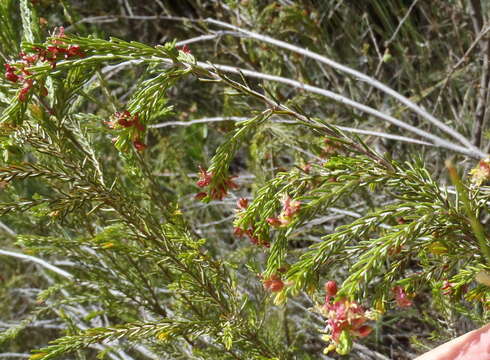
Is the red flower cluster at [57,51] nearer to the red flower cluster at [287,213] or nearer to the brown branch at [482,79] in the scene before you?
the red flower cluster at [287,213]

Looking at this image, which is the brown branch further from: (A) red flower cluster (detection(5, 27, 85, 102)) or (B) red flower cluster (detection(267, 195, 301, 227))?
(A) red flower cluster (detection(5, 27, 85, 102))

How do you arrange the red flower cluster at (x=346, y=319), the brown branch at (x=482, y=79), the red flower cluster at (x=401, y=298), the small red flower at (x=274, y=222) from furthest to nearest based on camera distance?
→ the brown branch at (x=482, y=79), the red flower cluster at (x=401, y=298), the small red flower at (x=274, y=222), the red flower cluster at (x=346, y=319)

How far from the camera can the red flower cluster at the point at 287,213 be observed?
2.67 ft

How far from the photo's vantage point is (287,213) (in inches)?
32.2

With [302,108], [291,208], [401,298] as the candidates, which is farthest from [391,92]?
[291,208]

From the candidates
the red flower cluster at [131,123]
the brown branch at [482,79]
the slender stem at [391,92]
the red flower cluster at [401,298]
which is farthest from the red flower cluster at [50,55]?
the brown branch at [482,79]


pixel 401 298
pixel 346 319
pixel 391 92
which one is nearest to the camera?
pixel 346 319

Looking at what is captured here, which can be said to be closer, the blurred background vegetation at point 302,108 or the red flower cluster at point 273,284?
the red flower cluster at point 273,284

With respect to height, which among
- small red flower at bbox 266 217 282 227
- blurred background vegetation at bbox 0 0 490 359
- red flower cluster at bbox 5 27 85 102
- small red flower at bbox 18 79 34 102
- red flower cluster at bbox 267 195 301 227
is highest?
red flower cluster at bbox 5 27 85 102

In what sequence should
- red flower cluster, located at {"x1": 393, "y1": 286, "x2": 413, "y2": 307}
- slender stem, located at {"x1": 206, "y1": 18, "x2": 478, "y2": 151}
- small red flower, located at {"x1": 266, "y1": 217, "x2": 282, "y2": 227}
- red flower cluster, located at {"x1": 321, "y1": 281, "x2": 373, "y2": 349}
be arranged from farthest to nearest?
1. slender stem, located at {"x1": 206, "y1": 18, "x2": 478, "y2": 151}
2. red flower cluster, located at {"x1": 393, "y1": 286, "x2": 413, "y2": 307}
3. small red flower, located at {"x1": 266, "y1": 217, "x2": 282, "y2": 227}
4. red flower cluster, located at {"x1": 321, "y1": 281, "x2": 373, "y2": 349}

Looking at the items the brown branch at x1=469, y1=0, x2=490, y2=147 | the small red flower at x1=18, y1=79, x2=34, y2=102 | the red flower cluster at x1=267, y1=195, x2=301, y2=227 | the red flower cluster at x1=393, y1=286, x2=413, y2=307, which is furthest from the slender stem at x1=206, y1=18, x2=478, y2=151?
the small red flower at x1=18, y1=79, x2=34, y2=102

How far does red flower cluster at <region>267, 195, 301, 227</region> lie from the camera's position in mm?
813

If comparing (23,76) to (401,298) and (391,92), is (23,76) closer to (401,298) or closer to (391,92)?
(401,298)

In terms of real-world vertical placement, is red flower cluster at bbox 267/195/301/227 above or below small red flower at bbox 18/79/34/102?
below
